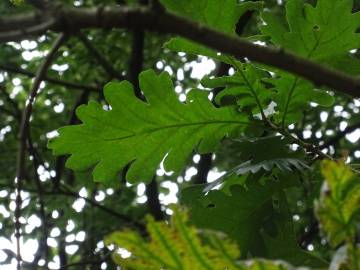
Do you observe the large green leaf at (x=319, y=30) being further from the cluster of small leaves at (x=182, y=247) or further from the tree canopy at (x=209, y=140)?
the cluster of small leaves at (x=182, y=247)

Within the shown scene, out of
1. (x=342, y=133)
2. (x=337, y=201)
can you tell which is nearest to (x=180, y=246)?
(x=337, y=201)

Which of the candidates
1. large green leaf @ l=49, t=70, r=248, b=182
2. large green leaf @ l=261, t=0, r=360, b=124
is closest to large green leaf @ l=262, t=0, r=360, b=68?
large green leaf @ l=261, t=0, r=360, b=124

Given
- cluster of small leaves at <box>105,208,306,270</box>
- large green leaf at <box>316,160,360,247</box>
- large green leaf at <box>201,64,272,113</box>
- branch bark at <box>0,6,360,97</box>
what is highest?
branch bark at <box>0,6,360,97</box>

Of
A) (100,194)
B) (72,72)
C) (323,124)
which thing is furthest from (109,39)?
(323,124)

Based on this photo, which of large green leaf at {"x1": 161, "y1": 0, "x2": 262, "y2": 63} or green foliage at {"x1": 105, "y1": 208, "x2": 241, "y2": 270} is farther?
large green leaf at {"x1": 161, "y1": 0, "x2": 262, "y2": 63}

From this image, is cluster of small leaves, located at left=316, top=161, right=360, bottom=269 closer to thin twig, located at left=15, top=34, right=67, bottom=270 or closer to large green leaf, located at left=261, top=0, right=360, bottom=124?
thin twig, located at left=15, top=34, right=67, bottom=270

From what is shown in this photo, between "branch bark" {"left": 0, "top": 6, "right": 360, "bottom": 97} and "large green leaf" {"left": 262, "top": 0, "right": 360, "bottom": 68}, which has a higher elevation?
"branch bark" {"left": 0, "top": 6, "right": 360, "bottom": 97}

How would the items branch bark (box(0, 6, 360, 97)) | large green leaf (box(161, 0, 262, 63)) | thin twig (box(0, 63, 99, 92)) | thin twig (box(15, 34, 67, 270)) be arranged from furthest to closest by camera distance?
1. thin twig (box(0, 63, 99, 92))
2. large green leaf (box(161, 0, 262, 63))
3. thin twig (box(15, 34, 67, 270))
4. branch bark (box(0, 6, 360, 97))

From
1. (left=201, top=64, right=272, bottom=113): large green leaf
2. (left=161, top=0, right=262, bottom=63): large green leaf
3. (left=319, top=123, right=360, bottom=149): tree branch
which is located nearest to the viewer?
(left=161, top=0, right=262, bottom=63): large green leaf

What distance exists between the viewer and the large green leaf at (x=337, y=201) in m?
0.69

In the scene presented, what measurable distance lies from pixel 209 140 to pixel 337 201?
2.44ft

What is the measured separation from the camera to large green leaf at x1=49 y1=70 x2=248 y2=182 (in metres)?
1.38

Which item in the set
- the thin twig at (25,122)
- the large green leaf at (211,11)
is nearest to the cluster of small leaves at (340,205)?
the thin twig at (25,122)

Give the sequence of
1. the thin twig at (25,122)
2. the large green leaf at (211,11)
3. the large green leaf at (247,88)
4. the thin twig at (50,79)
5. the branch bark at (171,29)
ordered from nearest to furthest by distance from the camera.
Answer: the branch bark at (171,29)
the thin twig at (25,122)
the large green leaf at (211,11)
the large green leaf at (247,88)
the thin twig at (50,79)
